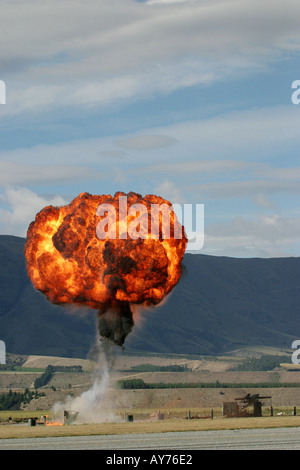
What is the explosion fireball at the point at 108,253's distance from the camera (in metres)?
96.2

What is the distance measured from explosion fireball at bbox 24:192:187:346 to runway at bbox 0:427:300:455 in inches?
811

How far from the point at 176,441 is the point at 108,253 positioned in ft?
95.5

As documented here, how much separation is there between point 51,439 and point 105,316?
25387mm

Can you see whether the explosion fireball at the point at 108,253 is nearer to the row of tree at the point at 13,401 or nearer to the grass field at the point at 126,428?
the grass field at the point at 126,428

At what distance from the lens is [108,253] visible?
9606cm

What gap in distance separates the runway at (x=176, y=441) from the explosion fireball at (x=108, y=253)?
2060 centimetres

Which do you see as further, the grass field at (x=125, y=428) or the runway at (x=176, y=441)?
the grass field at (x=125, y=428)

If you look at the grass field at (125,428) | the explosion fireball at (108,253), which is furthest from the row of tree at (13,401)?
the explosion fireball at (108,253)

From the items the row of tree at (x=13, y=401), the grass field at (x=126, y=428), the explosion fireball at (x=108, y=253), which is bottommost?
the grass field at (x=126, y=428)

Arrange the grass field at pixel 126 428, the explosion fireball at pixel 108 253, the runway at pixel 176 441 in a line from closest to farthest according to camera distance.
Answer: the runway at pixel 176 441
the grass field at pixel 126 428
the explosion fireball at pixel 108 253

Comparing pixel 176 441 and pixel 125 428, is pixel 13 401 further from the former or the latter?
pixel 176 441
